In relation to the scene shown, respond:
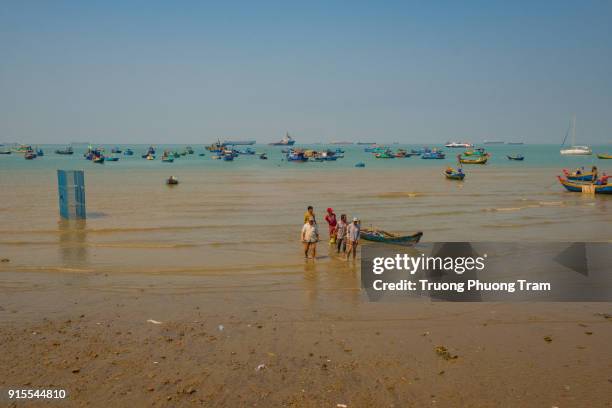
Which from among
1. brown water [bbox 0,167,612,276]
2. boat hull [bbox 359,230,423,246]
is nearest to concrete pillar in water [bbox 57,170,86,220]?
brown water [bbox 0,167,612,276]

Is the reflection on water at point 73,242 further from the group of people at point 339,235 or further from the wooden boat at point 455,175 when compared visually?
the wooden boat at point 455,175

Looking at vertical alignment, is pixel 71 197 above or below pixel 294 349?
above

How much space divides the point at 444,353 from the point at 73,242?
15088 millimetres

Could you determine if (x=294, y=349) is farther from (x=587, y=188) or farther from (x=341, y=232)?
(x=587, y=188)

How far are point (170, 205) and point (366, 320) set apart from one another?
24140mm

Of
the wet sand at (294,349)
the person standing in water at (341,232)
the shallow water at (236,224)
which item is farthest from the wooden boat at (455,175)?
the wet sand at (294,349)

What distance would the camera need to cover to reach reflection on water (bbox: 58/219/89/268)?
52.4 ft

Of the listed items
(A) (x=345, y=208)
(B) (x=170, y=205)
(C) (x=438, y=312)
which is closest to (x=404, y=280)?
(C) (x=438, y=312)

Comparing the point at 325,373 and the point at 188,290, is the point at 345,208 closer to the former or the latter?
the point at 188,290

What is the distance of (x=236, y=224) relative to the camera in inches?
946

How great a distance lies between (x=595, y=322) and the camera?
985 centimetres

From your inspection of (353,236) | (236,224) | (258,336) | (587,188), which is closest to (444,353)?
(258,336)

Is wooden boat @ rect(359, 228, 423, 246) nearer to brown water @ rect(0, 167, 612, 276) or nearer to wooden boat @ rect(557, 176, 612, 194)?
brown water @ rect(0, 167, 612, 276)

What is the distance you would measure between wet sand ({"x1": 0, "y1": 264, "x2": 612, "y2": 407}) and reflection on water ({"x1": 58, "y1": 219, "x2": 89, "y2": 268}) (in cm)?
360
